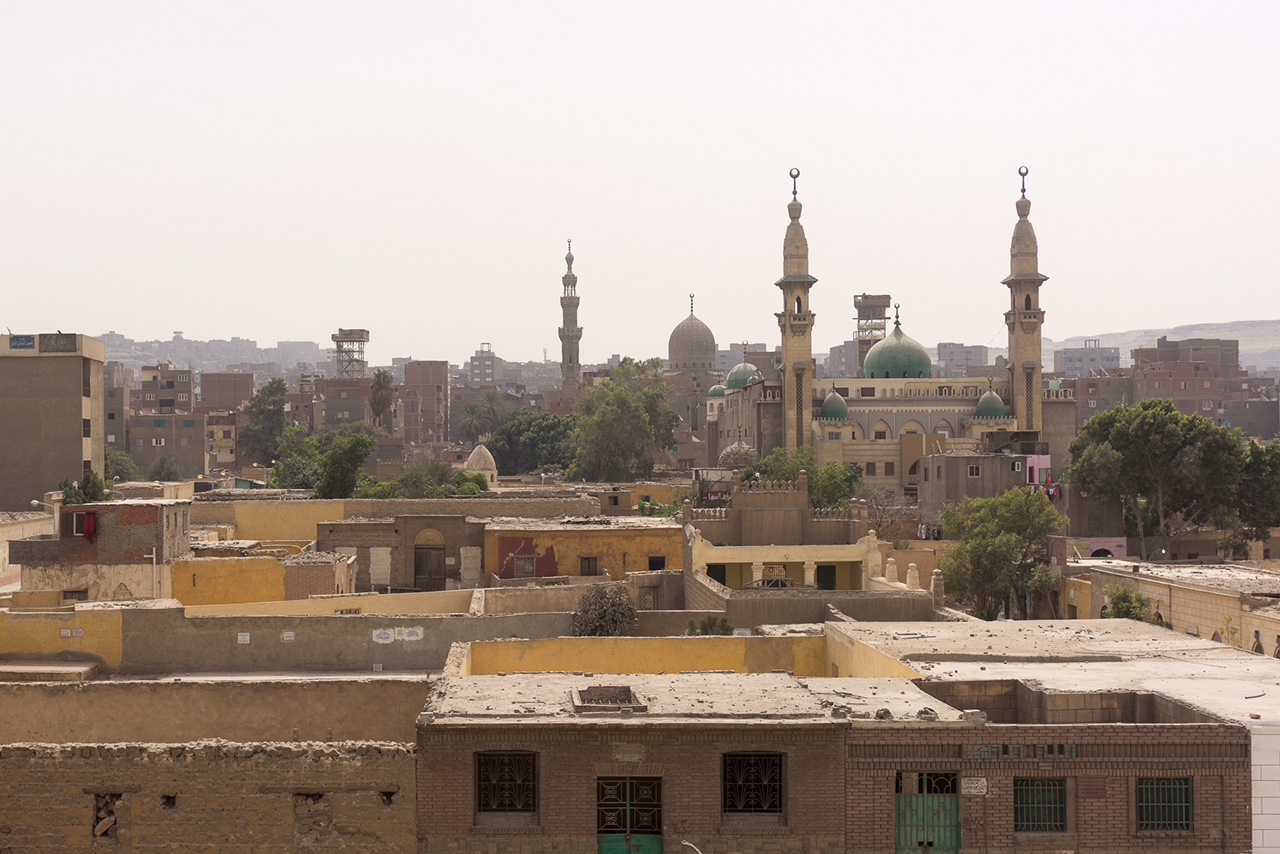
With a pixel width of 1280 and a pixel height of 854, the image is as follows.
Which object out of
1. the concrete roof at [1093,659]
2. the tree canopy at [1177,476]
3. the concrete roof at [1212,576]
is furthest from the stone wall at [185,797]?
the tree canopy at [1177,476]

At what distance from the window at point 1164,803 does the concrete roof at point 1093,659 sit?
2.72 feet

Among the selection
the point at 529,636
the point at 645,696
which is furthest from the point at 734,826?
the point at 529,636

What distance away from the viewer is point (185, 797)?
14.6 m

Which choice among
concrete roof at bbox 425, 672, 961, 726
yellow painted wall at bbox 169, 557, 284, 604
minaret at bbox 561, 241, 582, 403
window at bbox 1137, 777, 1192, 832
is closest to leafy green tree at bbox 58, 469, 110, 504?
yellow painted wall at bbox 169, 557, 284, 604

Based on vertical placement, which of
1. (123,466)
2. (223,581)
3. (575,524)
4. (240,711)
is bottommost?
(240,711)

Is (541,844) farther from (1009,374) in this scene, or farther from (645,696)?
(1009,374)

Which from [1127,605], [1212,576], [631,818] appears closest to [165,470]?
[1127,605]

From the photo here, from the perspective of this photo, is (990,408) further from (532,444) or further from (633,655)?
(633,655)

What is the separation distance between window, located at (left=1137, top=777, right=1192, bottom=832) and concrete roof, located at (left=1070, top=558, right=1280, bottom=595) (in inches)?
712

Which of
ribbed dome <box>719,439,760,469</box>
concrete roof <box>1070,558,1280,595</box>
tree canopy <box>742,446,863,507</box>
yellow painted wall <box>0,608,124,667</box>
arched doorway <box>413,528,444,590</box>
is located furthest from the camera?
ribbed dome <box>719,439,760,469</box>

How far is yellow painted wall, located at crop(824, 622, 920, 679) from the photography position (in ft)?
56.6

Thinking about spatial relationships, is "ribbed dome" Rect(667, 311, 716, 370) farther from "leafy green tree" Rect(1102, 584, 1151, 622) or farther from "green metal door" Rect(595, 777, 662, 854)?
"green metal door" Rect(595, 777, 662, 854)

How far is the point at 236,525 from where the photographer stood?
43562 millimetres

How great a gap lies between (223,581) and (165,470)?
66.3 metres
